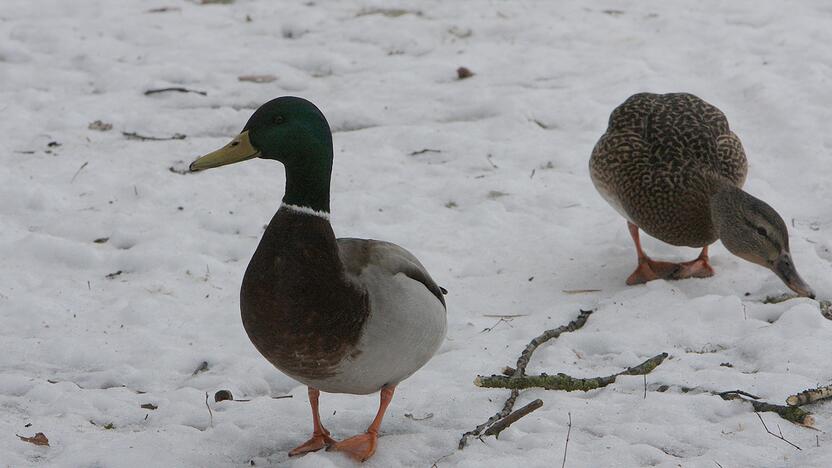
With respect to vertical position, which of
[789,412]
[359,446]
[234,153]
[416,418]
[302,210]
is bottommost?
[416,418]

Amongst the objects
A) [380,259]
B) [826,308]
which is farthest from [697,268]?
[380,259]

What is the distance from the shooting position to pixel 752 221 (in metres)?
4.85

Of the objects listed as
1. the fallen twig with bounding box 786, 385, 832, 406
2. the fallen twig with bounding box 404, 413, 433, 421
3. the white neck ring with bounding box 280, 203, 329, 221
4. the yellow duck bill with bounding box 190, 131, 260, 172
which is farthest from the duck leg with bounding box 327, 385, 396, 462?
the fallen twig with bounding box 786, 385, 832, 406

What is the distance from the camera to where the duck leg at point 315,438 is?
361cm

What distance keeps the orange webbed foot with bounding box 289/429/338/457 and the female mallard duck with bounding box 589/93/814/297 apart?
2166 millimetres

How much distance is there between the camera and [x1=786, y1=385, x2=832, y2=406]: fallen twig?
366 centimetres

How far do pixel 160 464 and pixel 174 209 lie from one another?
7.89 feet

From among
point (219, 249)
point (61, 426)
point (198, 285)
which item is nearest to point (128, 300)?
point (198, 285)

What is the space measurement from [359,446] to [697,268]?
243 cm

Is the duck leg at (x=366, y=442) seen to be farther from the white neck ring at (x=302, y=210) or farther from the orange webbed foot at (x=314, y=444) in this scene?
the white neck ring at (x=302, y=210)

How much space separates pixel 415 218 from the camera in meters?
5.69

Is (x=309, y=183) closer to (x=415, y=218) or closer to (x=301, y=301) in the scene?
(x=301, y=301)

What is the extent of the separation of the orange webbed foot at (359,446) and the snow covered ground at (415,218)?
0.20ft

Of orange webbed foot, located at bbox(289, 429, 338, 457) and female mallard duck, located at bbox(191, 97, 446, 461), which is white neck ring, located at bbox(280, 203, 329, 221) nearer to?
female mallard duck, located at bbox(191, 97, 446, 461)
